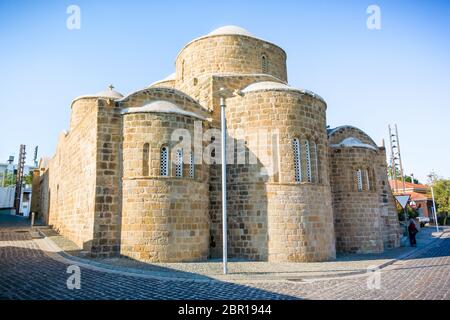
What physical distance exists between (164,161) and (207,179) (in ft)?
6.93

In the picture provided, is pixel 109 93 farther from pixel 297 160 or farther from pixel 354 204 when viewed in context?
pixel 354 204

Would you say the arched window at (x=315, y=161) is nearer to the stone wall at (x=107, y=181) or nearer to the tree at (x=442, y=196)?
the stone wall at (x=107, y=181)

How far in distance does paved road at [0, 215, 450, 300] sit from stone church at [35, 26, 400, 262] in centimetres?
265

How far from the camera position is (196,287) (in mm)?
7848

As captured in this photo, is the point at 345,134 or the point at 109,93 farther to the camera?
the point at 109,93

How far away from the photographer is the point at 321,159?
1390 cm

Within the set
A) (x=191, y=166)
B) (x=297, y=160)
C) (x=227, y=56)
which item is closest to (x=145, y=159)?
(x=191, y=166)

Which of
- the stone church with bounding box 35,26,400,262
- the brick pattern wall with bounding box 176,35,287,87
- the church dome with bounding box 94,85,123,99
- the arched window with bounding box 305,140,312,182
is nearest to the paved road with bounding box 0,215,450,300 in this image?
the stone church with bounding box 35,26,400,262

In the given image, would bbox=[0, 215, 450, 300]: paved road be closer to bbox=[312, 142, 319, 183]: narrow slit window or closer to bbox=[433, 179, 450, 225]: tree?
bbox=[312, 142, 319, 183]: narrow slit window

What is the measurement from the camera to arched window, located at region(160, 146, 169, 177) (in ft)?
39.8
